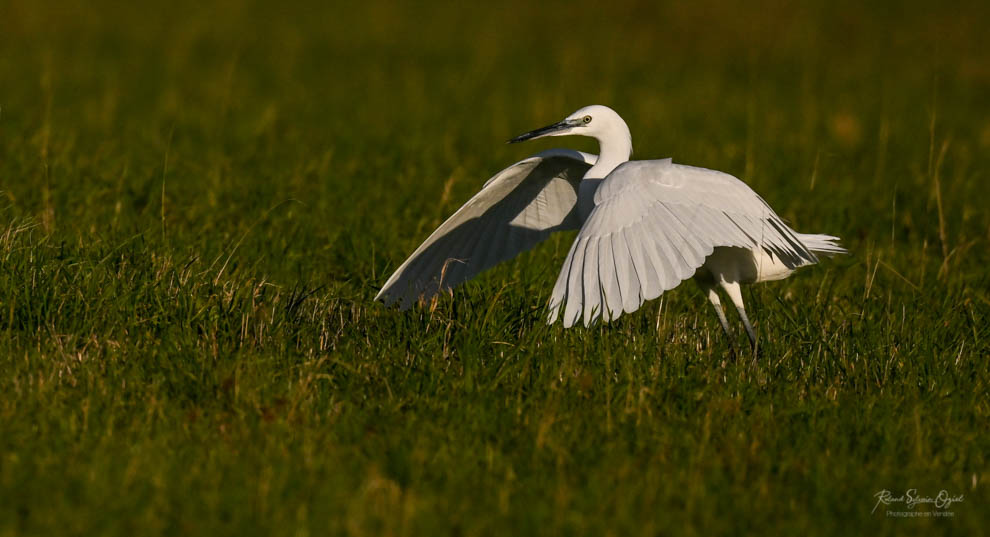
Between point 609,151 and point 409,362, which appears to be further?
point 609,151

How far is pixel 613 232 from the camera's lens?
5242mm

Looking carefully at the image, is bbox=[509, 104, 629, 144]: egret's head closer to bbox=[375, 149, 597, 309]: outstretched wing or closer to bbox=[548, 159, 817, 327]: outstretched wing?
bbox=[375, 149, 597, 309]: outstretched wing

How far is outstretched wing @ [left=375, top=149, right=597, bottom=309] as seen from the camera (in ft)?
20.7

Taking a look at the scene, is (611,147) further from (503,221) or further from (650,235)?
(650,235)

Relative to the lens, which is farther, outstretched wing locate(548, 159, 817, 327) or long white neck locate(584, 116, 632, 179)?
long white neck locate(584, 116, 632, 179)

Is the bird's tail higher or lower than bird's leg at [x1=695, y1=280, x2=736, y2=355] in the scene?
higher

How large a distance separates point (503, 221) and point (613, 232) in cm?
147

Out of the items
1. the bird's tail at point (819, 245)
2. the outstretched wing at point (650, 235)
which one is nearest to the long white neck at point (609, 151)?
the outstretched wing at point (650, 235)

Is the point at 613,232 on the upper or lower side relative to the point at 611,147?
lower
